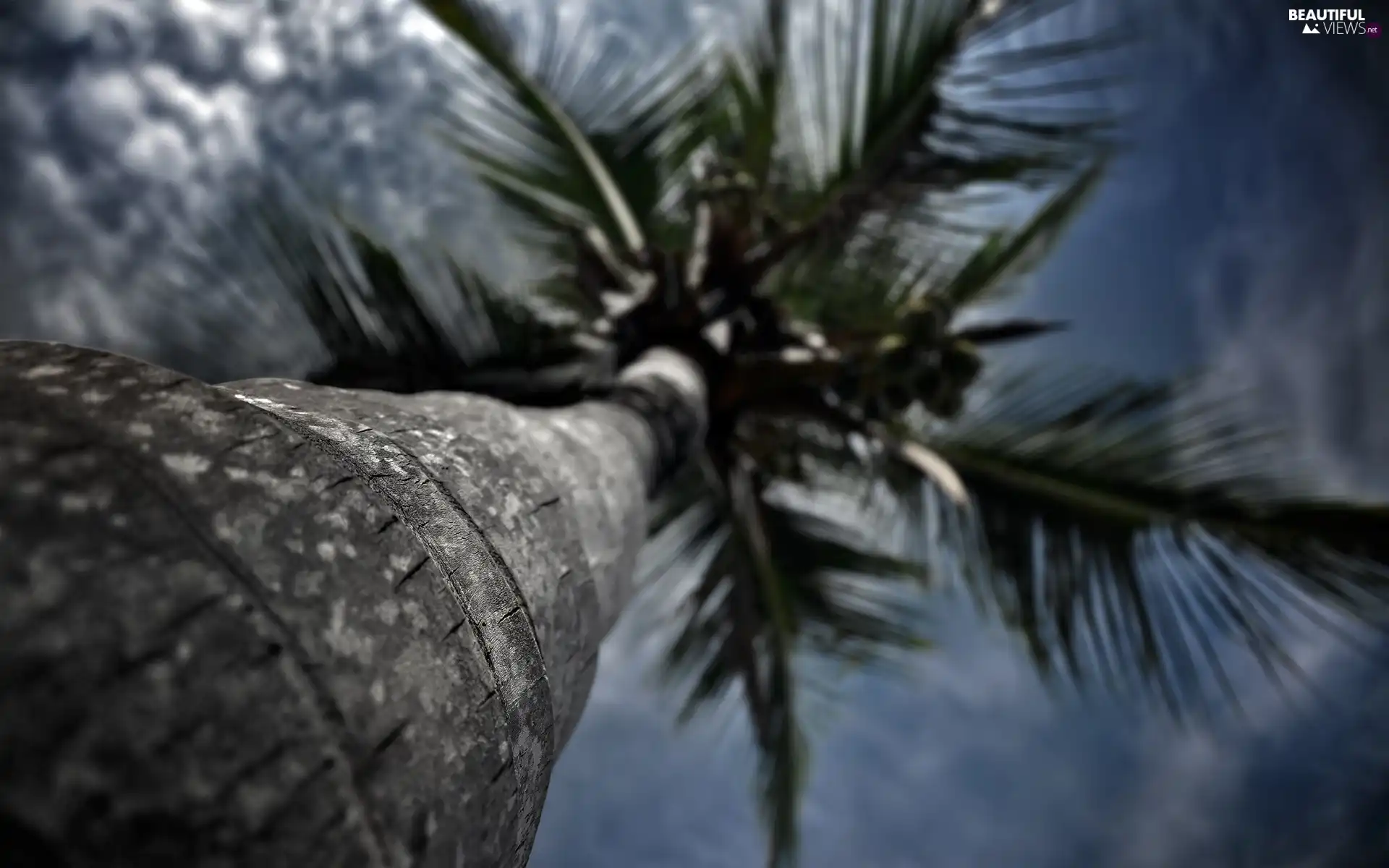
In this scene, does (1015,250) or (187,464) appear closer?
(187,464)

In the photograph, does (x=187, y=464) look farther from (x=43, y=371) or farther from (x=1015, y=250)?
(x=1015, y=250)

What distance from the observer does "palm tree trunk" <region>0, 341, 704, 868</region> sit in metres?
0.41

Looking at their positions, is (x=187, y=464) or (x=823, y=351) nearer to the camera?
(x=187, y=464)

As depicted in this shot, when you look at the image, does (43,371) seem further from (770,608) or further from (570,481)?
(770,608)

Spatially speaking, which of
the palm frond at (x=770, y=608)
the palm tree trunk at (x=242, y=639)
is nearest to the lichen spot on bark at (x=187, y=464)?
the palm tree trunk at (x=242, y=639)

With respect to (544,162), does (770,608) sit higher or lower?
lower

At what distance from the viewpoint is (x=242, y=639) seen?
476mm

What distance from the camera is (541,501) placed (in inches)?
36.8

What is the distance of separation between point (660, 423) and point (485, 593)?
1.10 meters

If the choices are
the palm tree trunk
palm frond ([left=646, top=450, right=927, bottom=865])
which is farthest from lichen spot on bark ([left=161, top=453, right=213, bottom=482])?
palm frond ([left=646, top=450, right=927, bottom=865])

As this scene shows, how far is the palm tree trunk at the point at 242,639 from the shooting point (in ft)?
1.35

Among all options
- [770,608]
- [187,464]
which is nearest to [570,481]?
[187,464]

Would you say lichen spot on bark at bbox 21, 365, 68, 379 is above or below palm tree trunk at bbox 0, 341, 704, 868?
above

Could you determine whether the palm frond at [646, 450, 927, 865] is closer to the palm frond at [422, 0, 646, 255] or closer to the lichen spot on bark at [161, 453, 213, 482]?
the palm frond at [422, 0, 646, 255]
